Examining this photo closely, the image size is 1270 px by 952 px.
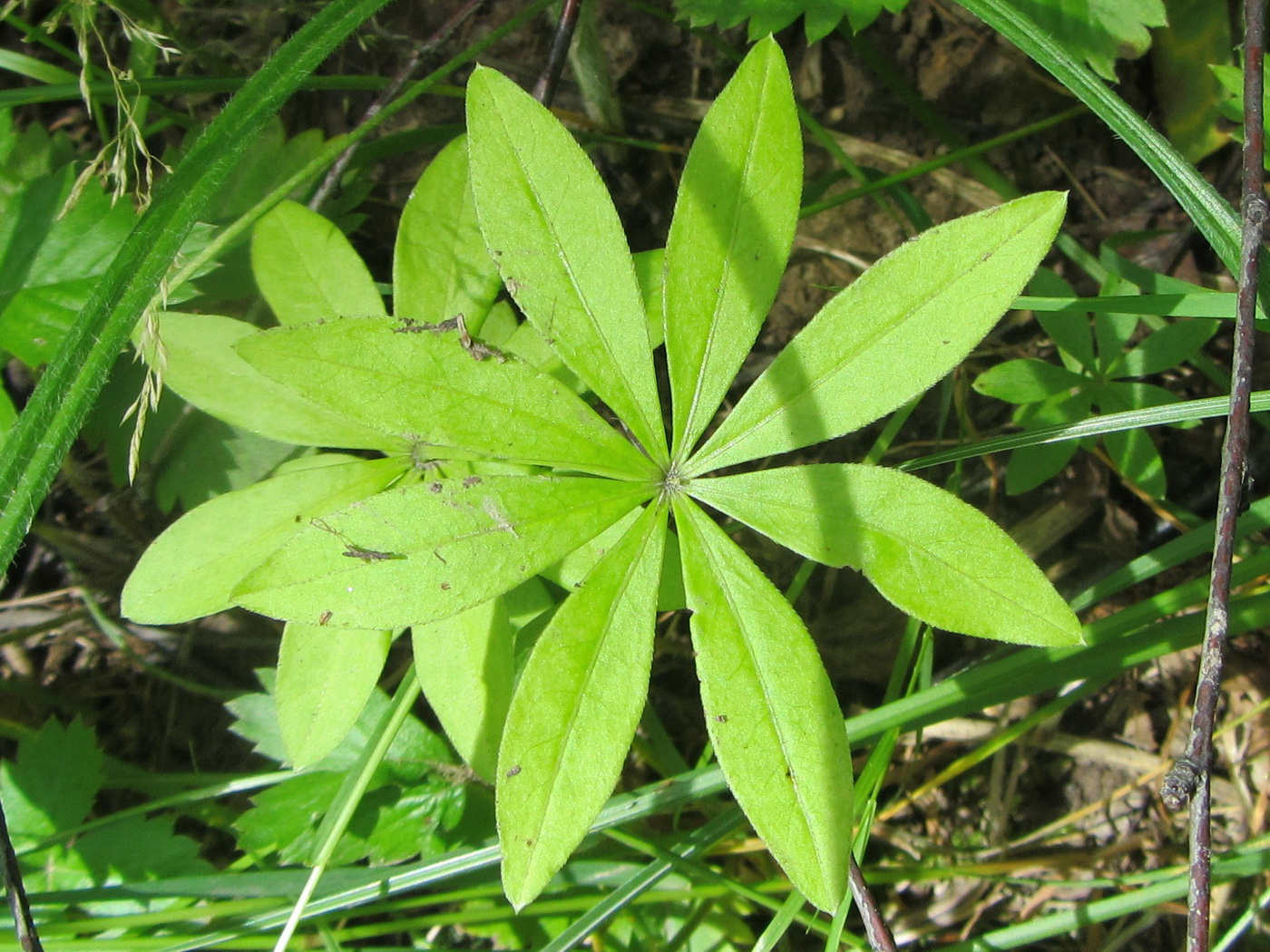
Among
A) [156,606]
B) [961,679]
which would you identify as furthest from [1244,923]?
[156,606]

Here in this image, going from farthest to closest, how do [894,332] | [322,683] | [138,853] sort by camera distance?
1. [138,853]
2. [322,683]
3. [894,332]

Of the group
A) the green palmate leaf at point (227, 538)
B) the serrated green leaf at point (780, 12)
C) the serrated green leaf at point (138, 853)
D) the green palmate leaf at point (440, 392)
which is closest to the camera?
the green palmate leaf at point (440, 392)

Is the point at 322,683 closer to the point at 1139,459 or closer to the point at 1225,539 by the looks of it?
the point at 1225,539

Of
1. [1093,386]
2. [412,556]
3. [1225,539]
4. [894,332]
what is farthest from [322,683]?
[1093,386]

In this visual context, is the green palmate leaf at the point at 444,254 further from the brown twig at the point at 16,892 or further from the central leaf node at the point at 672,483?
the brown twig at the point at 16,892

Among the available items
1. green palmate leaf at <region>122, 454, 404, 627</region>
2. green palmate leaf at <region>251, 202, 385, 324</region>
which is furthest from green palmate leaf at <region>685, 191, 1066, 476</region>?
green palmate leaf at <region>251, 202, 385, 324</region>

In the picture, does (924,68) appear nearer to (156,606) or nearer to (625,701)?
(625,701)

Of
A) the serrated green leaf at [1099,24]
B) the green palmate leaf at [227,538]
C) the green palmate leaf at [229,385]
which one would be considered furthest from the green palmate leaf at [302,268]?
the serrated green leaf at [1099,24]
